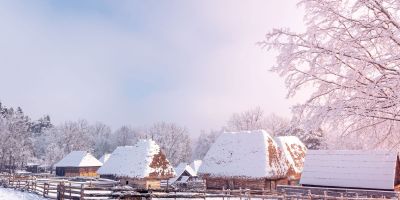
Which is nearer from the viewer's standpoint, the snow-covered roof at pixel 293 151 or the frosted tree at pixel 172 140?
the snow-covered roof at pixel 293 151

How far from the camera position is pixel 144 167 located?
41.3 m

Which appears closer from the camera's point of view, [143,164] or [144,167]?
[144,167]

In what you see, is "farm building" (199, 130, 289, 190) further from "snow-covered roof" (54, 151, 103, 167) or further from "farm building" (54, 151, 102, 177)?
"farm building" (54, 151, 102, 177)

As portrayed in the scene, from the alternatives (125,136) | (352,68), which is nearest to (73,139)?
(125,136)

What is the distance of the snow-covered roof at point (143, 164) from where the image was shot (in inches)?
1629

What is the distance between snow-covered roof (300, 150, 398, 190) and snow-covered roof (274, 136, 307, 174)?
5321 millimetres

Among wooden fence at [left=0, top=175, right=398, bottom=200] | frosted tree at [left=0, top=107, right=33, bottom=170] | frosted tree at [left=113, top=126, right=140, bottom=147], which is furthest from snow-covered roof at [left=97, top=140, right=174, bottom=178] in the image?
frosted tree at [left=113, top=126, right=140, bottom=147]

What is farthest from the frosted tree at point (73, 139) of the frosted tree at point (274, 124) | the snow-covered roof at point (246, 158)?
the snow-covered roof at point (246, 158)

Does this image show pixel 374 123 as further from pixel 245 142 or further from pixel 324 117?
pixel 245 142

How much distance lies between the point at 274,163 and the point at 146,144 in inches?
586

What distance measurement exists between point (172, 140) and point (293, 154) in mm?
55416

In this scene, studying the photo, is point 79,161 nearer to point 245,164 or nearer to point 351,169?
point 245,164

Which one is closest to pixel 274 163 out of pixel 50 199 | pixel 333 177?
pixel 333 177

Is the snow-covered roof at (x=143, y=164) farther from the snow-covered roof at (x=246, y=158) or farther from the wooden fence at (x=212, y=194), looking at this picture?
the wooden fence at (x=212, y=194)
